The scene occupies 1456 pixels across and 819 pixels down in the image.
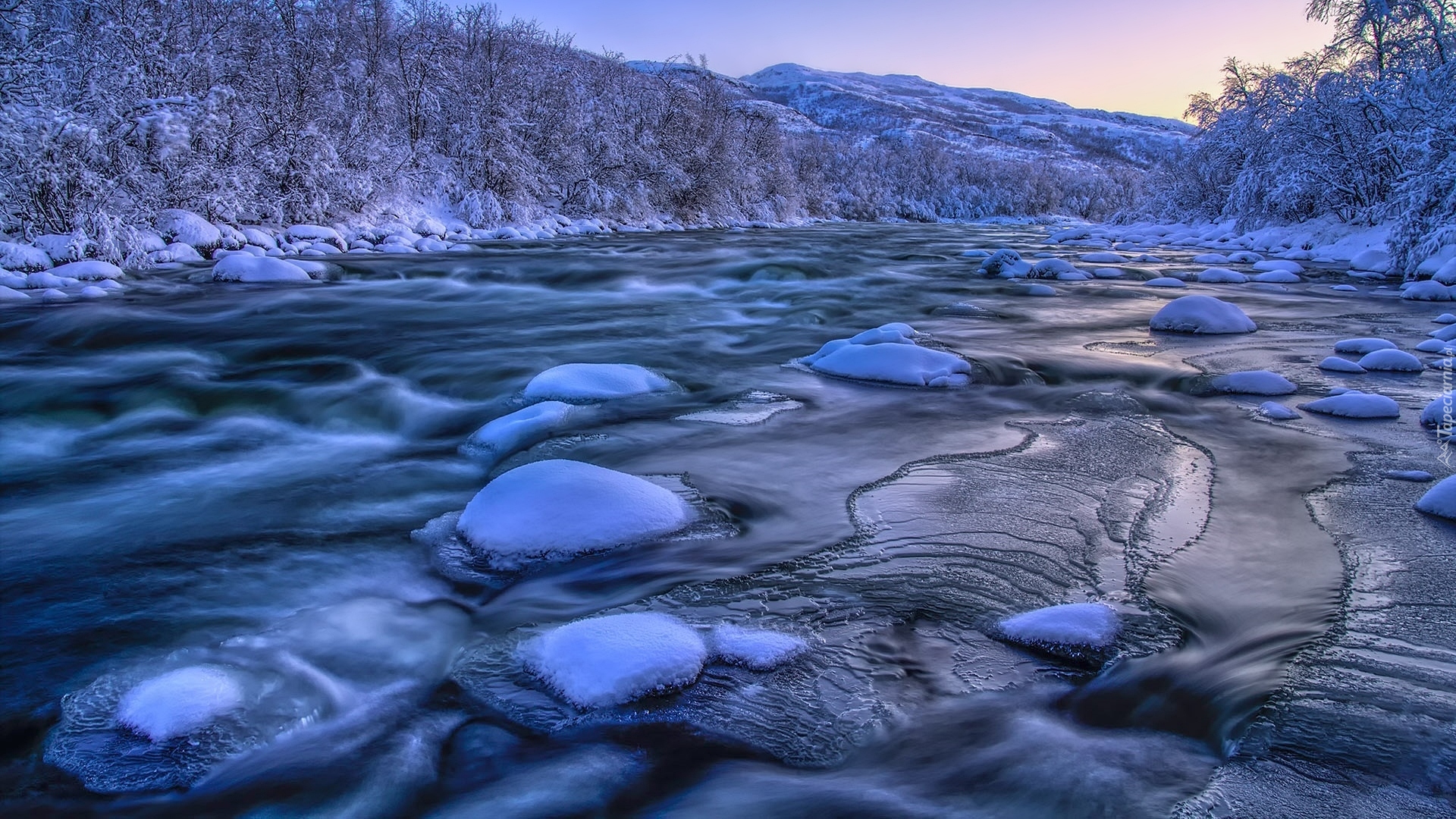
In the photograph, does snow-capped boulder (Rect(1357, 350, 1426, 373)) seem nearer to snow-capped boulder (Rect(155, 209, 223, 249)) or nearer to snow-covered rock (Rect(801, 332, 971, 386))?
snow-covered rock (Rect(801, 332, 971, 386))

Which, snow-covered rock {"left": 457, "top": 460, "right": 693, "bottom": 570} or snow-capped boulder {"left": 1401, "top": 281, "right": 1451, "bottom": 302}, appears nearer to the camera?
snow-covered rock {"left": 457, "top": 460, "right": 693, "bottom": 570}

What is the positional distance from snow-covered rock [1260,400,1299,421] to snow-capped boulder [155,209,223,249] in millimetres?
10918

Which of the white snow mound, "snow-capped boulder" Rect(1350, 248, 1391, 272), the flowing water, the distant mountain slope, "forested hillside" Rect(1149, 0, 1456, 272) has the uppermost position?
the distant mountain slope

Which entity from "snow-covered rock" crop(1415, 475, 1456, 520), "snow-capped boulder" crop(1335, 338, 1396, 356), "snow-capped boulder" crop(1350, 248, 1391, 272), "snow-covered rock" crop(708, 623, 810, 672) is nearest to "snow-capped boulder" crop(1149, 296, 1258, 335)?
"snow-capped boulder" crop(1335, 338, 1396, 356)

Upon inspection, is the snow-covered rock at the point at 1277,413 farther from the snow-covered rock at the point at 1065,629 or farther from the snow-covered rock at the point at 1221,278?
the snow-covered rock at the point at 1221,278

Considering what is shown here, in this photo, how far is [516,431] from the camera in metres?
3.40

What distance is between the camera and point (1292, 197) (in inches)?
544

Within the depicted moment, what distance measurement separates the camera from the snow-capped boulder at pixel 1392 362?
4.51 m

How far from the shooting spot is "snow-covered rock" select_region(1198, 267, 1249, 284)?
31.1 feet

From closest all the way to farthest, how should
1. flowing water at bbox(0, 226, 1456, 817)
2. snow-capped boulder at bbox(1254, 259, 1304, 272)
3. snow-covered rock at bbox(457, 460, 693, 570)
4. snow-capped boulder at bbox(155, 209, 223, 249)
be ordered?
flowing water at bbox(0, 226, 1456, 817)
snow-covered rock at bbox(457, 460, 693, 570)
snow-capped boulder at bbox(155, 209, 223, 249)
snow-capped boulder at bbox(1254, 259, 1304, 272)

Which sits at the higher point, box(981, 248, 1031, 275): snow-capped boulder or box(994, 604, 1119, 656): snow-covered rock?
box(981, 248, 1031, 275): snow-capped boulder

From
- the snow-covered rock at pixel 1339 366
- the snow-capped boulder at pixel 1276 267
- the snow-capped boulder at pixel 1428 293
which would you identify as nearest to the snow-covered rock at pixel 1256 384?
the snow-covered rock at pixel 1339 366

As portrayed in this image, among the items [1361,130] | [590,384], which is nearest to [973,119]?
[1361,130]

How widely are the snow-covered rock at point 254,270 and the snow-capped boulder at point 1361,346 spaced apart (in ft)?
29.1
